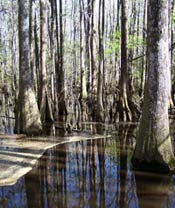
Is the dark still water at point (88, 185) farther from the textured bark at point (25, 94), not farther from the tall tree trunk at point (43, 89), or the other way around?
the tall tree trunk at point (43, 89)

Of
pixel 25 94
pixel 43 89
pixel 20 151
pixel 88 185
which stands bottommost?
pixel 88 185

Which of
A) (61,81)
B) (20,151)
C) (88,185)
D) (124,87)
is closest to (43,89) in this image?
(124,87)

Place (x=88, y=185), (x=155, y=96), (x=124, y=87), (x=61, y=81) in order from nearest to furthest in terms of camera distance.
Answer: (x=88, y=185), (x=155, y=96), (x=124, y=87), (x=61, y=81)

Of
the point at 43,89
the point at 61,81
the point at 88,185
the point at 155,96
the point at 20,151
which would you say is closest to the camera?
the point at 88,185

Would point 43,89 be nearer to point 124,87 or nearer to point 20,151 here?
point 124,87

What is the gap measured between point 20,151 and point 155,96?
3266 millimetres

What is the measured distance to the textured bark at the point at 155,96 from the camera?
618 centimetres

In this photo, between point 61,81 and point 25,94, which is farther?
point 61,81

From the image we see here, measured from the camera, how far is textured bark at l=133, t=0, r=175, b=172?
20.3 ft

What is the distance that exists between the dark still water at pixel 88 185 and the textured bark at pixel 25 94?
2.51 m

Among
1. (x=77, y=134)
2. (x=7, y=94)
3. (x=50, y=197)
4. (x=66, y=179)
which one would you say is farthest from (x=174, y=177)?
(x=7, y=94)

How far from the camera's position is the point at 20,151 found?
7711 millimetres

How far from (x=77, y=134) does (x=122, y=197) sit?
5.44 m

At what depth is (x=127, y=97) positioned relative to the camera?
13180 millimetres
